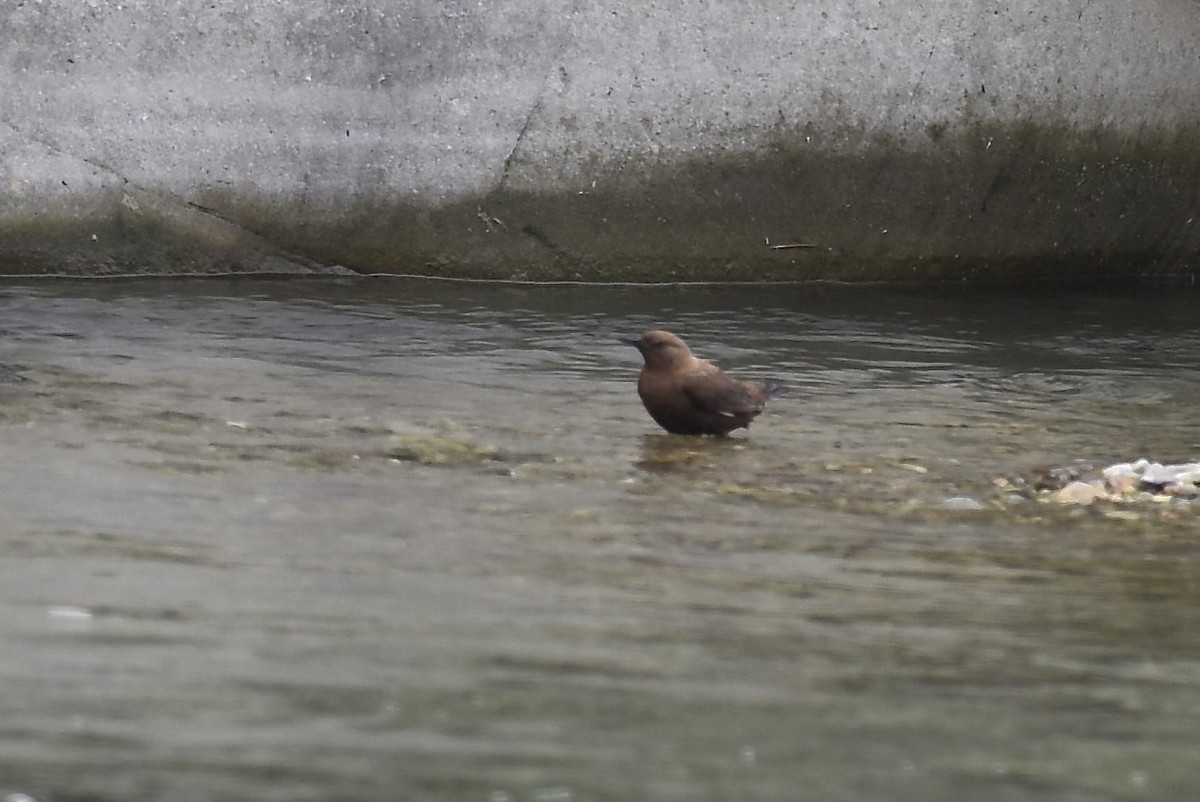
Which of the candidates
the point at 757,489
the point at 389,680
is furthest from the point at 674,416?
the point at 389,680

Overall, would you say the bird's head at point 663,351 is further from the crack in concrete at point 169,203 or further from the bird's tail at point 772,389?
the crack in concrete at point 169,203

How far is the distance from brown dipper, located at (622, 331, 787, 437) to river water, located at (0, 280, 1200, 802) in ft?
0.33

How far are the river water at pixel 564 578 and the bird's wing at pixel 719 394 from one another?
0.45 ft

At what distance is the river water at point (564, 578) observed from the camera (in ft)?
9.71

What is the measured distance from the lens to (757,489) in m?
5.66

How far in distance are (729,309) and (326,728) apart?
7.05 metres

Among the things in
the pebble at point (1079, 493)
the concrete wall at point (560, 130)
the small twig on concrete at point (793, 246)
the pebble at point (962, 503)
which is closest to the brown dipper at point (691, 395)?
the pebble at point (962, 503)

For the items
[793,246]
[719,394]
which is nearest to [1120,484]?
[719,394]

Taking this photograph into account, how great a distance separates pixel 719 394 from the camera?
6551 mm

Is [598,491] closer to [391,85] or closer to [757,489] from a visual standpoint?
[757,489]

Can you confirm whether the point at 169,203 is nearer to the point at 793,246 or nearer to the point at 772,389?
the point at 793,246

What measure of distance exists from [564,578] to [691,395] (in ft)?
7.89

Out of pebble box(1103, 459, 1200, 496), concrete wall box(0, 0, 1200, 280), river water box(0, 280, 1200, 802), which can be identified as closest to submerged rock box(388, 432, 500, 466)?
river water box(0, 280, 1200, 802)

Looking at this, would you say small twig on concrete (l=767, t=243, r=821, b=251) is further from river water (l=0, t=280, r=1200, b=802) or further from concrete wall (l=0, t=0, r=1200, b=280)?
river water (l=0, t=280, r=1200, b=802)
